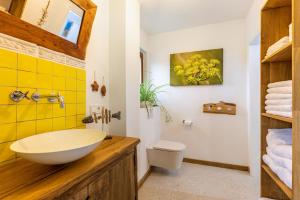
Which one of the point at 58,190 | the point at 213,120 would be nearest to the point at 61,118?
the point at 58,190

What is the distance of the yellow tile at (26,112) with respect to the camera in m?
0.89

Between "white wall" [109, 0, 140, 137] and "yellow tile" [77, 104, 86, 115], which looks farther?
"white wall" [109, 0, 140, 137]

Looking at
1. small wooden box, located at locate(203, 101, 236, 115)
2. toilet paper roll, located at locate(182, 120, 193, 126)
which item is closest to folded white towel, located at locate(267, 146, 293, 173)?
small wooden box, located at locate(203, 101, 236, 115)

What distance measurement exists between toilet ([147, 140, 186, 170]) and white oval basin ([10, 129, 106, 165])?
143 centimetres

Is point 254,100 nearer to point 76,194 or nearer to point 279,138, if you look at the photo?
point 279,138

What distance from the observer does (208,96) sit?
8.71 feet

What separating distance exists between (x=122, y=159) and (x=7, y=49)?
896mm

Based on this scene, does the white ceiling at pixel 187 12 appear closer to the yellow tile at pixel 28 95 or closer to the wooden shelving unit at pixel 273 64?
the wooden shelving unit at pixel 273 64

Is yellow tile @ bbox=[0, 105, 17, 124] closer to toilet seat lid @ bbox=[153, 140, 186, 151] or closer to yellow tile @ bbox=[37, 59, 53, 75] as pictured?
yellow tile @ bbox=[37, 59, 53, 75]

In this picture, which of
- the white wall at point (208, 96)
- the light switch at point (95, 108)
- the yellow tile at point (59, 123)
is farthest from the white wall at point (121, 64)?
the white wall at point (208, 96)

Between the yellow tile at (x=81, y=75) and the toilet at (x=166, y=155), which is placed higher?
the yellow tile at (x=81, y=75)

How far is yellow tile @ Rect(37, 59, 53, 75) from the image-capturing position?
1.00m

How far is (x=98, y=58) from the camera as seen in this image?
5.13 feet

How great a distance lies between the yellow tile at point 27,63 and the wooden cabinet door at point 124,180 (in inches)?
30.1
